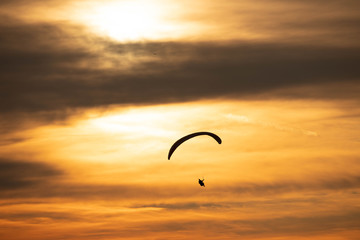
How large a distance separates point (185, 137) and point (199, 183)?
646 centimetres

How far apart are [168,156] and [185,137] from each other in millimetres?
4312

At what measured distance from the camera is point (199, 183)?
656 feet

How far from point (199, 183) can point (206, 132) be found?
772 centimetres

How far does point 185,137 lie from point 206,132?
394 centimetres

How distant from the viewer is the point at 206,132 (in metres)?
196

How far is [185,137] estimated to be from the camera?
7840 inches

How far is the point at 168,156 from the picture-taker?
644ft

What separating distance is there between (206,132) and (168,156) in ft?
19.3

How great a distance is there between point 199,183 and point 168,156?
21.4 feet
